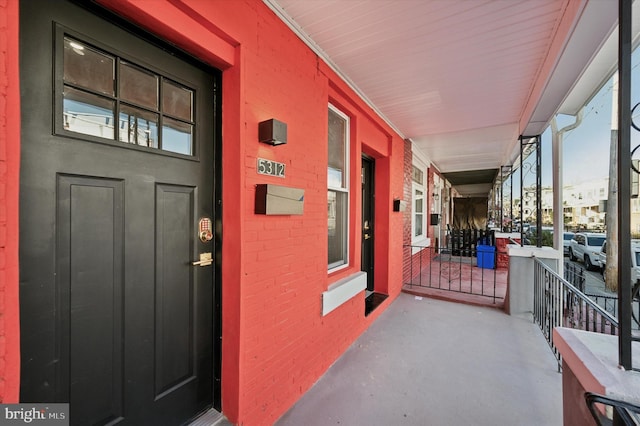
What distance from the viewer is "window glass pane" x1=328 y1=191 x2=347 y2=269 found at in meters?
3.04

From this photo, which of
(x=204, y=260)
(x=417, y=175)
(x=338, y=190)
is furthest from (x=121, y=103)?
(x=417, y=175)

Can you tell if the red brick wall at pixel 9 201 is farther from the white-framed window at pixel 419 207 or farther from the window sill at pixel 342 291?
the white-framed window at pixel 419 207

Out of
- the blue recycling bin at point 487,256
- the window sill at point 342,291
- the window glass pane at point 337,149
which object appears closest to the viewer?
the window sill at point 342,291

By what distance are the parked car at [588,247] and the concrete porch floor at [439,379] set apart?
858 centimetres

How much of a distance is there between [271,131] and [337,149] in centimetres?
152

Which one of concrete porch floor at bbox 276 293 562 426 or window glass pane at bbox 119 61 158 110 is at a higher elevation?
window glass pane at bbox 119 61 158 110

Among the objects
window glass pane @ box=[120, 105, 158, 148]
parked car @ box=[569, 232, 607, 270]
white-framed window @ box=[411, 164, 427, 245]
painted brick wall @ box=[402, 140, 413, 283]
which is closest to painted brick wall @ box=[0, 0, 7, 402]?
window glass pane @ box=[120, 105, 158, 148]

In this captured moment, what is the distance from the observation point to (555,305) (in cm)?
285

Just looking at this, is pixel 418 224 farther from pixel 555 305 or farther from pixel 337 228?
pixel 337 228

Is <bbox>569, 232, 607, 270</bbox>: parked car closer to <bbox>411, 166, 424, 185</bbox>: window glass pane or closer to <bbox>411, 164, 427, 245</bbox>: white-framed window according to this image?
<bbox>411, 164, 427, 245</bbox>: white-framed window

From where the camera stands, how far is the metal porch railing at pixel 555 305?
2.46 meters

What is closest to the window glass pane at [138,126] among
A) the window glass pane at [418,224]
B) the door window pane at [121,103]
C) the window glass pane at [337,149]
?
the door window pane at [121,103]

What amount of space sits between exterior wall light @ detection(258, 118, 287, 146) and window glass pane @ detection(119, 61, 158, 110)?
62 cm

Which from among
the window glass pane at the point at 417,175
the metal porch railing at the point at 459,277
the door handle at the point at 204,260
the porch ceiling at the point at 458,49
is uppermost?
the porch ceiling at the point at 458,49
